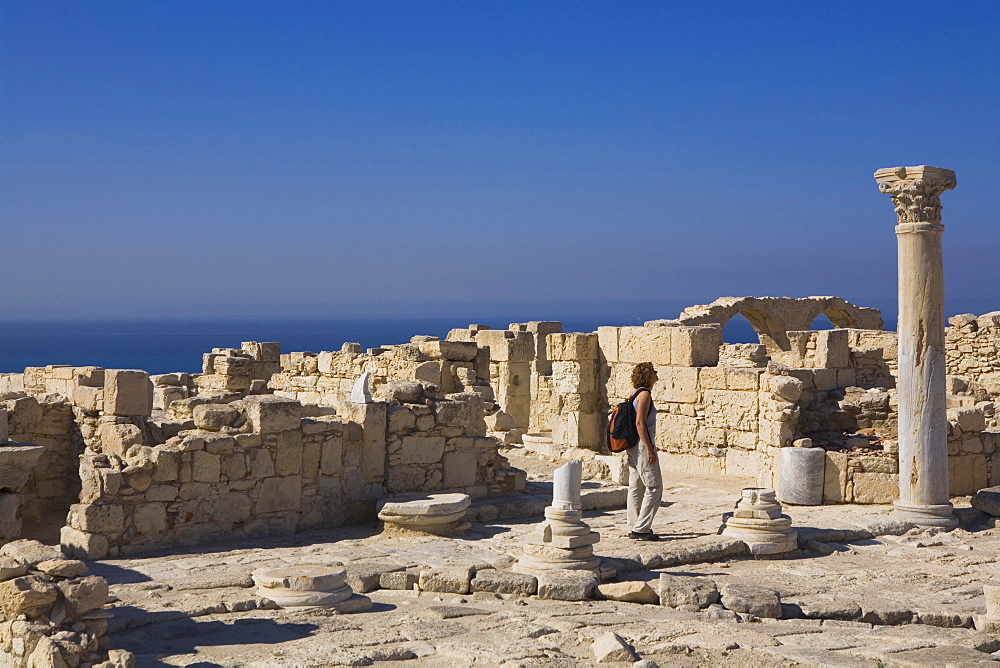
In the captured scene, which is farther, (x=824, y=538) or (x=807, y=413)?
(x=807, y=413)

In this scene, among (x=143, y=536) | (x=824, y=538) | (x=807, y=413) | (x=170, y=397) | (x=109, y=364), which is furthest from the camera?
(x=109, y=364)

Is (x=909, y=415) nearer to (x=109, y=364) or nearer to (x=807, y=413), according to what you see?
(x=807, y=413)

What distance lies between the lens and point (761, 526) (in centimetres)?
908

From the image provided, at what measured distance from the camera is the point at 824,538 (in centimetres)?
950

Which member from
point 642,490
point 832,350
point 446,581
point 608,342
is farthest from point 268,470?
point 832,350

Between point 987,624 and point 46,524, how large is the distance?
796 centimetres

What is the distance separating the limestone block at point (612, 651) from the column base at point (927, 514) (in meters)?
5.38

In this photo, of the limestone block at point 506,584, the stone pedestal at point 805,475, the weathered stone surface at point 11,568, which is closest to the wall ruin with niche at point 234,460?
the limestone block at point 506,584

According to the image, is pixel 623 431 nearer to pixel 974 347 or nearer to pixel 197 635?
pixel 197 635

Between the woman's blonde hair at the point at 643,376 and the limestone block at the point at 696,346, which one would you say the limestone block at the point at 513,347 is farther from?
the woman's blonde hair at the point at 643,376

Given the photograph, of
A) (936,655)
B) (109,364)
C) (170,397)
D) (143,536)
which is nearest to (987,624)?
(936,655)

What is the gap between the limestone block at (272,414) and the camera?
9289 millimetres

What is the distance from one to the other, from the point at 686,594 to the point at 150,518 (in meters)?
4.40

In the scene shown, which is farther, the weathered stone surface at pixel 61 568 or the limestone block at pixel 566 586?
the limestone block at pixel 566 586
